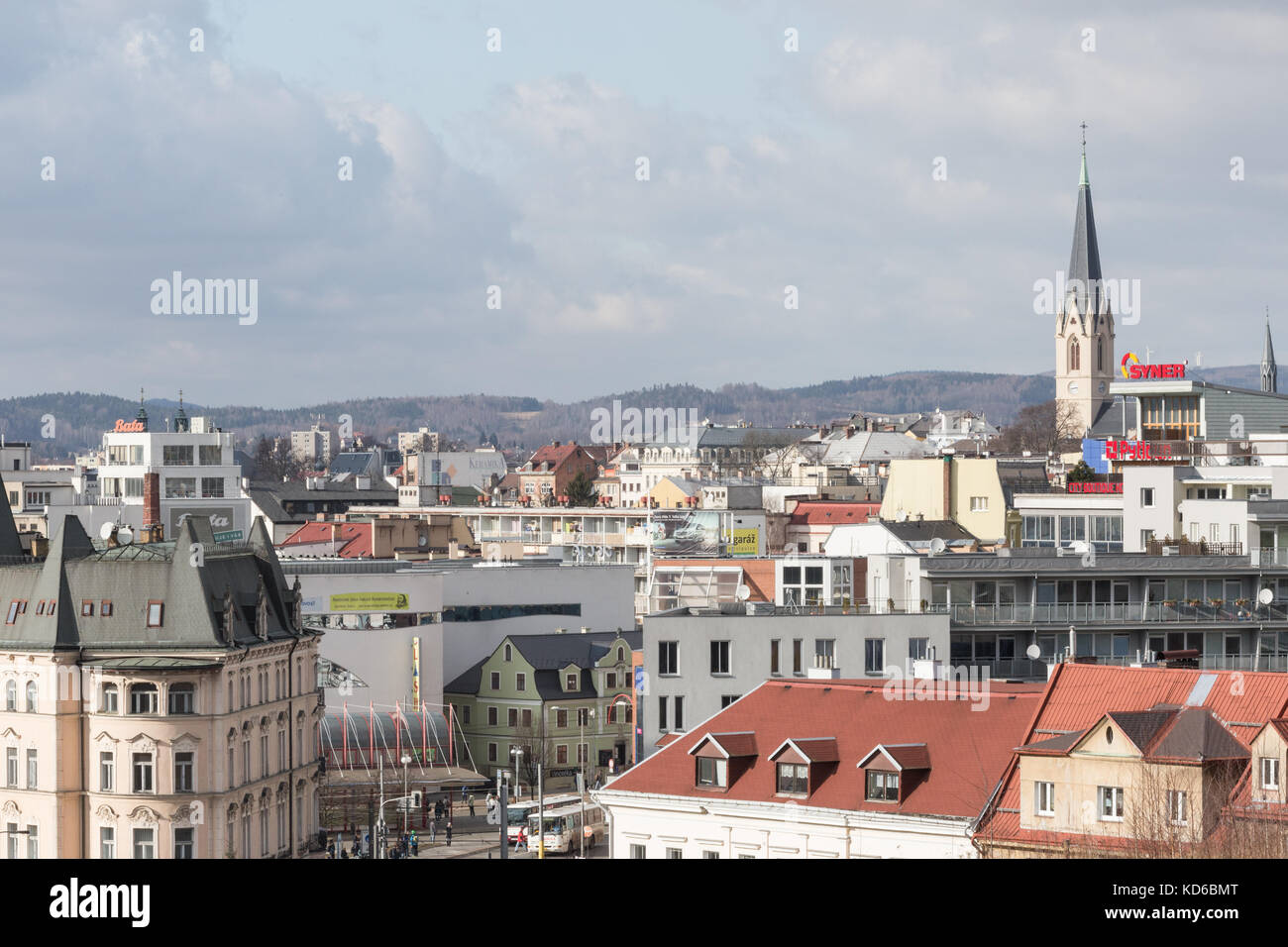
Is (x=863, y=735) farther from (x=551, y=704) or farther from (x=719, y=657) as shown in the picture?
(x=551, y=704)

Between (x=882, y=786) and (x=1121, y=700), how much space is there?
175 inches

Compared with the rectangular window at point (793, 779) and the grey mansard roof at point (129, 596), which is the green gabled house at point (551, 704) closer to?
the grey mansard roof at point (129, 596)

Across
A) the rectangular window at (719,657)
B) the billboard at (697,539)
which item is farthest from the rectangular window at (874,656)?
the billboard at (697,539)

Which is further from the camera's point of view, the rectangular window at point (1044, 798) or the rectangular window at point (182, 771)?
the rectangular window at point (182, 771)

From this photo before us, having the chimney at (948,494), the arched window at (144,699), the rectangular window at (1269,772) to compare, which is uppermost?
the chimney at (948,494)

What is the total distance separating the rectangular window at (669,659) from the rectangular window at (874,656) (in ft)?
15.1

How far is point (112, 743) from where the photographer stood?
185 ft

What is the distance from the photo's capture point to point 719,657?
47.0 meters

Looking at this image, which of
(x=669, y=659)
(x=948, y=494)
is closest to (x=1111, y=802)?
(x=669, y=659)

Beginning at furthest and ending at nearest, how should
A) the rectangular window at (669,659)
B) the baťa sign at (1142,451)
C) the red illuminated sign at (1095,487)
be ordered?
1. the baťa sign at (1142,451)
2. the red illuminated sign at (1095,487)
3. the rectangular window at (669,659)

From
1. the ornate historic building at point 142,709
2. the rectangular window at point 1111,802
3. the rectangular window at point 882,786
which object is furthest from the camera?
the ornate historic building at point 142,709

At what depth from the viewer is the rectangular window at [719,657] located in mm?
46906

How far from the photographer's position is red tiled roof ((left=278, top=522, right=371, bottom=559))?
12606cm
